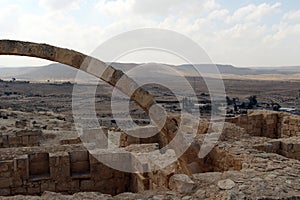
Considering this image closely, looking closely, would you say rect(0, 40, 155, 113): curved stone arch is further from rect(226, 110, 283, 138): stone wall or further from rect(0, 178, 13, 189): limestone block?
rect(226, 110, 283, 138): stone wall

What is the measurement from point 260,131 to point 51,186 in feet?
28.1

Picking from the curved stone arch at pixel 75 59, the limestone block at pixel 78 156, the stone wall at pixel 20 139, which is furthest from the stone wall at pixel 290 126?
the stone wall at pixel 20 139

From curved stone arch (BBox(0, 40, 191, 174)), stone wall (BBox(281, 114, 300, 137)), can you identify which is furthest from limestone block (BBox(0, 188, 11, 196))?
stone wall (BBox(281, 114, 300, 137))

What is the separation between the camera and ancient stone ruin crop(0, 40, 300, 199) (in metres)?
4.27

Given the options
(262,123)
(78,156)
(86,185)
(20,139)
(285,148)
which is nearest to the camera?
(86,185)

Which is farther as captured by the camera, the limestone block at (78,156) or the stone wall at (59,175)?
Answer: the limestone block at (78,156)

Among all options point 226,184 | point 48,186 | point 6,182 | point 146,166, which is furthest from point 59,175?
point 226,184

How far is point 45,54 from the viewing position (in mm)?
5027

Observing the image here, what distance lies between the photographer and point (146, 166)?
6.07m

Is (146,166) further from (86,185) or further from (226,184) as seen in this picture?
(226,184)

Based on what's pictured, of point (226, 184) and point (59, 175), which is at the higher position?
point (226, 184)

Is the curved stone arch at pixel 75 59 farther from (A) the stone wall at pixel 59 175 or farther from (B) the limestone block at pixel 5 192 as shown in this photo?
(B) the limestone block at pixel 5 192

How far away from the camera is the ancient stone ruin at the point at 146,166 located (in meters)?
4.27

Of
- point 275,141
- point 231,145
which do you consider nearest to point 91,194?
point 231,145
